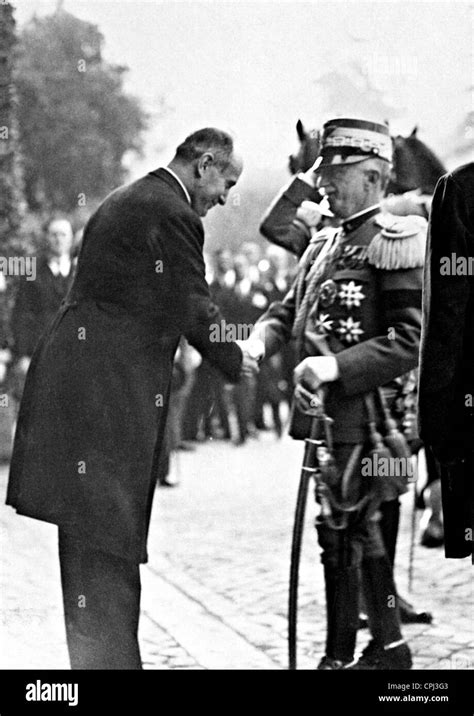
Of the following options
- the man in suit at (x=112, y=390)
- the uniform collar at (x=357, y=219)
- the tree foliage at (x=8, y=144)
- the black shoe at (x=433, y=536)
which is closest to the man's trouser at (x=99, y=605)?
the man in suit at (x=112, y=390)

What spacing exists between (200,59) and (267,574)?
2.21 meters

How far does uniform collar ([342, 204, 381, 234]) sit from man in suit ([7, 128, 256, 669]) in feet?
1.82

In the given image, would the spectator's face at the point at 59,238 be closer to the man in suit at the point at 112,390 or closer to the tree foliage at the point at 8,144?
the tree foliage at the point at 8,144

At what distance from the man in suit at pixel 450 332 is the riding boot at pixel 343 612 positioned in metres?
1.21

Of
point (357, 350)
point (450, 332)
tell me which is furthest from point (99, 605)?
point (450, 332)

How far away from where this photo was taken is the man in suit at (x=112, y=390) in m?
5.41

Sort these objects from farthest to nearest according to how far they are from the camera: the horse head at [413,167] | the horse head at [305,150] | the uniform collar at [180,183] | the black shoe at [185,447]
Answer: the black shoe at [185,447] → the horse head at [413,167] → the horse head at [305,150] → the uniform collar at [180,183]

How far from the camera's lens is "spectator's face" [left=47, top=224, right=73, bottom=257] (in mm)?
5906

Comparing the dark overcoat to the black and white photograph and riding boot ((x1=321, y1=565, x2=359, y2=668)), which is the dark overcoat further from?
riding boot ((x1=321, y1=565, x2=359, y2=668))

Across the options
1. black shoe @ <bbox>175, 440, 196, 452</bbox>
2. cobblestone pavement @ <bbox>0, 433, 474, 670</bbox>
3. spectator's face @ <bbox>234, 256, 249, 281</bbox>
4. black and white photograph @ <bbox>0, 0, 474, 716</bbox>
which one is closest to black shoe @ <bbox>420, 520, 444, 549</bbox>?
cobblestone pavement @ <bbox>0, 433, 474, 670</bbox>

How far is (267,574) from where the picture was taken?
6.68 m

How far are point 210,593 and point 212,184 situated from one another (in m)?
1.76

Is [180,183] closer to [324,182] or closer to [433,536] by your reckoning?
[324,182]
